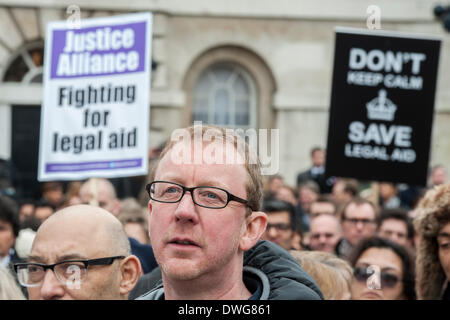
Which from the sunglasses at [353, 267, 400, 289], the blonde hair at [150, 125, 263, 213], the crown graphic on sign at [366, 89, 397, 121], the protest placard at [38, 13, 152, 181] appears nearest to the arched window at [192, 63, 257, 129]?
the protest placard at [38, 13, 152, 181]

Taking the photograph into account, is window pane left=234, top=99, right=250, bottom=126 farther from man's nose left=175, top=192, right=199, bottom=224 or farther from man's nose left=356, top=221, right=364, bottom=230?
man's nose left=175, top=192, right=199, bottom=224

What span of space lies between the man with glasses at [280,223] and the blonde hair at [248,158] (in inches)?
122

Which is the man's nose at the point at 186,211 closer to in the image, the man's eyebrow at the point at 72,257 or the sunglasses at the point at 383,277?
the man's eyebrow at the point at 72,257

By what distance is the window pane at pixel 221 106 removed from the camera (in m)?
14.8

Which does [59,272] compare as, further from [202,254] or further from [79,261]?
[202,254]

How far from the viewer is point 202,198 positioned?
2.19m

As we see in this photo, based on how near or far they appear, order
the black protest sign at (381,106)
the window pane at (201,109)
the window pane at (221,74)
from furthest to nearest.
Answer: the window pane at (221,74) → the window pane at (201,109) → the black protest sign at (381,106)

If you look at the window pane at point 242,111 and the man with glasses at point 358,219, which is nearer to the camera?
the man with glasses at point 358,219

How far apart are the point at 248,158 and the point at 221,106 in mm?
12516

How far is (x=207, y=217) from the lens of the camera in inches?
85.6

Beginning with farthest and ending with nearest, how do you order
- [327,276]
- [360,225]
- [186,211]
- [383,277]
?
1. [360,225]
2. [383,277]
3. [327,276]
4. [186,211]

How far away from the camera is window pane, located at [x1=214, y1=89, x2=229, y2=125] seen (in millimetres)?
14773

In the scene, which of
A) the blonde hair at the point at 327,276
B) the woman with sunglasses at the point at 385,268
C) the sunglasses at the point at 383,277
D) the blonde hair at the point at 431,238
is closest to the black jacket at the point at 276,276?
the blonde hair at the point at 327,276

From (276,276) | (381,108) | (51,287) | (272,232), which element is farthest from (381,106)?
(51,287)
